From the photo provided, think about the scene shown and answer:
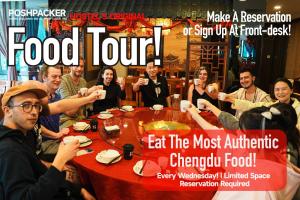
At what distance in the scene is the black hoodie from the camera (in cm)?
100

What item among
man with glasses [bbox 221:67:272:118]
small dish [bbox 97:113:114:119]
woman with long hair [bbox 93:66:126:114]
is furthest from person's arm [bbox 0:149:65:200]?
man with glasses [bbox 221:67:272:118]

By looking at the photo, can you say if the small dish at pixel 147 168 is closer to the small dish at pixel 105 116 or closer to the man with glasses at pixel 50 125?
the man with glasses at pixel 50 125

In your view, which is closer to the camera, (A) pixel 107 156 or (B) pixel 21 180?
(B) pixel 21 180

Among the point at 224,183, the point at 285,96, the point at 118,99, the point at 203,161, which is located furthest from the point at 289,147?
the point at 118,99

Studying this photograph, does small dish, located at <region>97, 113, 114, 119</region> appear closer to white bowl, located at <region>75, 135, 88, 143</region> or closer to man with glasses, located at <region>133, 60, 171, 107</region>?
white bowl, located at <region>75, 135, 88, 143</region>

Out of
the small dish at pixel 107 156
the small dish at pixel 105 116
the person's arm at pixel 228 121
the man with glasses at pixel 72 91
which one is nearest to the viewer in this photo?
the small dish at pixel 107 156

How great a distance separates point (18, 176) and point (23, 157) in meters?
0.09

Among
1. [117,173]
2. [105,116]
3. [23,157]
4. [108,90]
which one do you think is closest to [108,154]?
[117,173]

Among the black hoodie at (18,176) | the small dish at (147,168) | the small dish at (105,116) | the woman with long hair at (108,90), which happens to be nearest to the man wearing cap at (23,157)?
the black hoodie at (18,176)

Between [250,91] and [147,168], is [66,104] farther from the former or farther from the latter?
[250,91]

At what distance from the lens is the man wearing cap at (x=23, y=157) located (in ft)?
3.30

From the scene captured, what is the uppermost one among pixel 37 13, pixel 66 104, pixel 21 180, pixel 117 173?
pixel 37 13

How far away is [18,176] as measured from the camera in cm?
102

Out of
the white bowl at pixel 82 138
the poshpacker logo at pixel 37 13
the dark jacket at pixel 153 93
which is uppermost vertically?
the poshpacker logo at pixel 37 13
